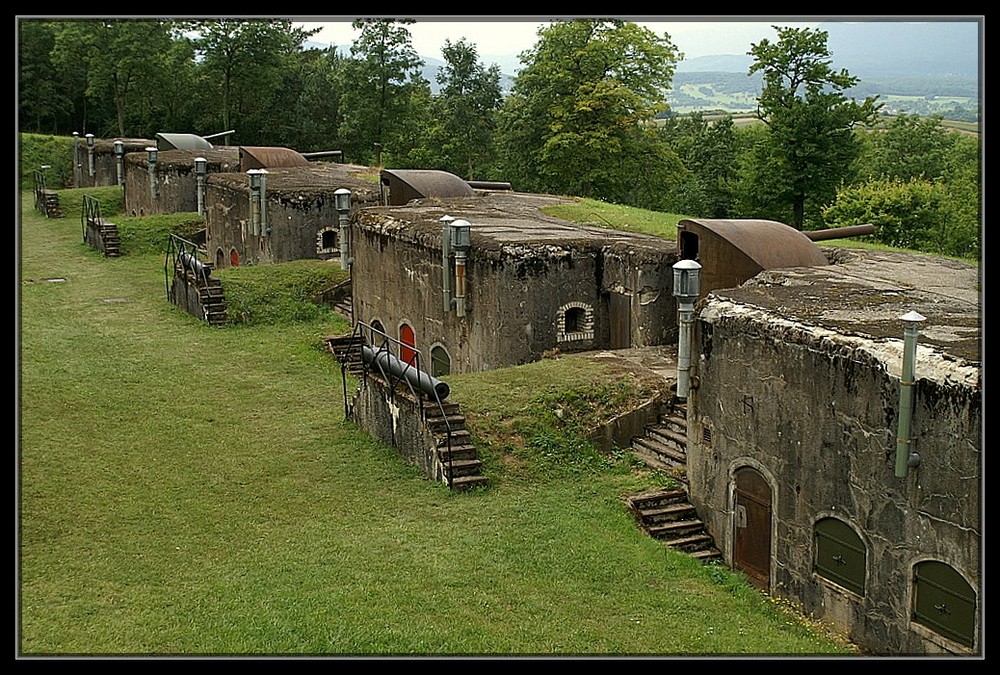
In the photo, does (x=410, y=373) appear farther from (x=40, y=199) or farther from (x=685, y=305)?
(x=40, y=199)

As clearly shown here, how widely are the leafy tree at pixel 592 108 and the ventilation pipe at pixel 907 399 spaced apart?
103 feet

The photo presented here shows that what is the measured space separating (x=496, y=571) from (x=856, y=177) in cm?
3321

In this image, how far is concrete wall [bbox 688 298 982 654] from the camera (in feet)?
39.4

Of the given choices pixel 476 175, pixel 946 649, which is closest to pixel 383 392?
pixel 946 649

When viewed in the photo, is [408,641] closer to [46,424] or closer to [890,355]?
[890,355]

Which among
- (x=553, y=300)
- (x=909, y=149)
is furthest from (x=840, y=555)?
(x=909, y=149)

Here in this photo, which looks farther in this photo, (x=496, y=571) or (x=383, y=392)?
(x=383, y=392)

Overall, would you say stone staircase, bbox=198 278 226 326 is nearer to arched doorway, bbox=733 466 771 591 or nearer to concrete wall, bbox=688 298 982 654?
concrete wall, bbox=688 298 982 654

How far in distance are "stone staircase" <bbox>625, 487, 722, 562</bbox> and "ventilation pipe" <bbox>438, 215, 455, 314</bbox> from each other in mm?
7842

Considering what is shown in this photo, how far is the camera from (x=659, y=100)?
148 feet

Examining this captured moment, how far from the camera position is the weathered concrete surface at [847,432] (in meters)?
12.1

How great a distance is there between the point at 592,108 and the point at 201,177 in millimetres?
14732

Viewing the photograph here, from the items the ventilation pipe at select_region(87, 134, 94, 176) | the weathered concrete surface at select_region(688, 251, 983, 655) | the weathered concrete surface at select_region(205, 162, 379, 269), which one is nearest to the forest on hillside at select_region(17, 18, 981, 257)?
the ventilation pipe at select_region(87, 134, 94, 176)

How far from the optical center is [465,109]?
52.4 meters
